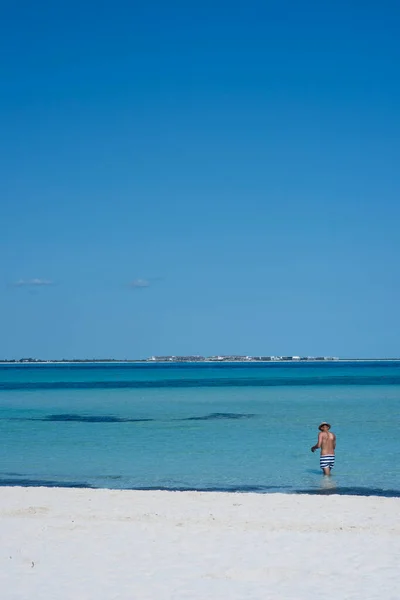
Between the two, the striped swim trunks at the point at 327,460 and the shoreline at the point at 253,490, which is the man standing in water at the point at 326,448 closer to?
the striped swim trunks at the point at 327,460

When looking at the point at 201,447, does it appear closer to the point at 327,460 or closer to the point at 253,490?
the point at 327,460

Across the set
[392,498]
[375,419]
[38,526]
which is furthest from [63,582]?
[375,419]

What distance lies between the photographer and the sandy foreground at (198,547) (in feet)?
30.5

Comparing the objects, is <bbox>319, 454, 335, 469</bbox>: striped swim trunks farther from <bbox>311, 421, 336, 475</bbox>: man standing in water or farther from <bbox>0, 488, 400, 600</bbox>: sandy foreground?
<bbox>0, 488, 400, 600</bbox>: sandy foreground

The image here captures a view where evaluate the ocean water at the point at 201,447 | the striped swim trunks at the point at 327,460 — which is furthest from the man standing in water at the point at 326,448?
the ocean water at the point at 201,447

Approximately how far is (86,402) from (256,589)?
154 feet

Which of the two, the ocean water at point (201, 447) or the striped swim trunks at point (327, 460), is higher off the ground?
the striped swim trunks at point (327, 460)

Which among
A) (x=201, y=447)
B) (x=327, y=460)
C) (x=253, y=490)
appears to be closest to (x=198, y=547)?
(x=253, y=490)

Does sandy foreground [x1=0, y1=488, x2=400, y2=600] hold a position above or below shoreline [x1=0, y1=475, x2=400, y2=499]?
above

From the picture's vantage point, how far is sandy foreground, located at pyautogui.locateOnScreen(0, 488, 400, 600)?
930 centimetres

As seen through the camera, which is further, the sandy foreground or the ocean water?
the ocean water

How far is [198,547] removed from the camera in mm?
11359

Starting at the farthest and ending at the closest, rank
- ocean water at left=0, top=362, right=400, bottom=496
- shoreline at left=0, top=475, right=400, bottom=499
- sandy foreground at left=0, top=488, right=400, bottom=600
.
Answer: ocean water at left=0, top=362, right=400, bottom=496
shoreline at left=0, top=475, right=400, bottom=499
sandy foreground at left=0, top=488, right=400, bottom=600

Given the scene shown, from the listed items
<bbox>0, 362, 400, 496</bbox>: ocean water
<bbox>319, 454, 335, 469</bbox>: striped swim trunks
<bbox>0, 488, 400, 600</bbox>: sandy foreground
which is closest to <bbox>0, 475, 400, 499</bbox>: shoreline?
<bbox>0, 362, 400, 496</bbox>: ocean water
